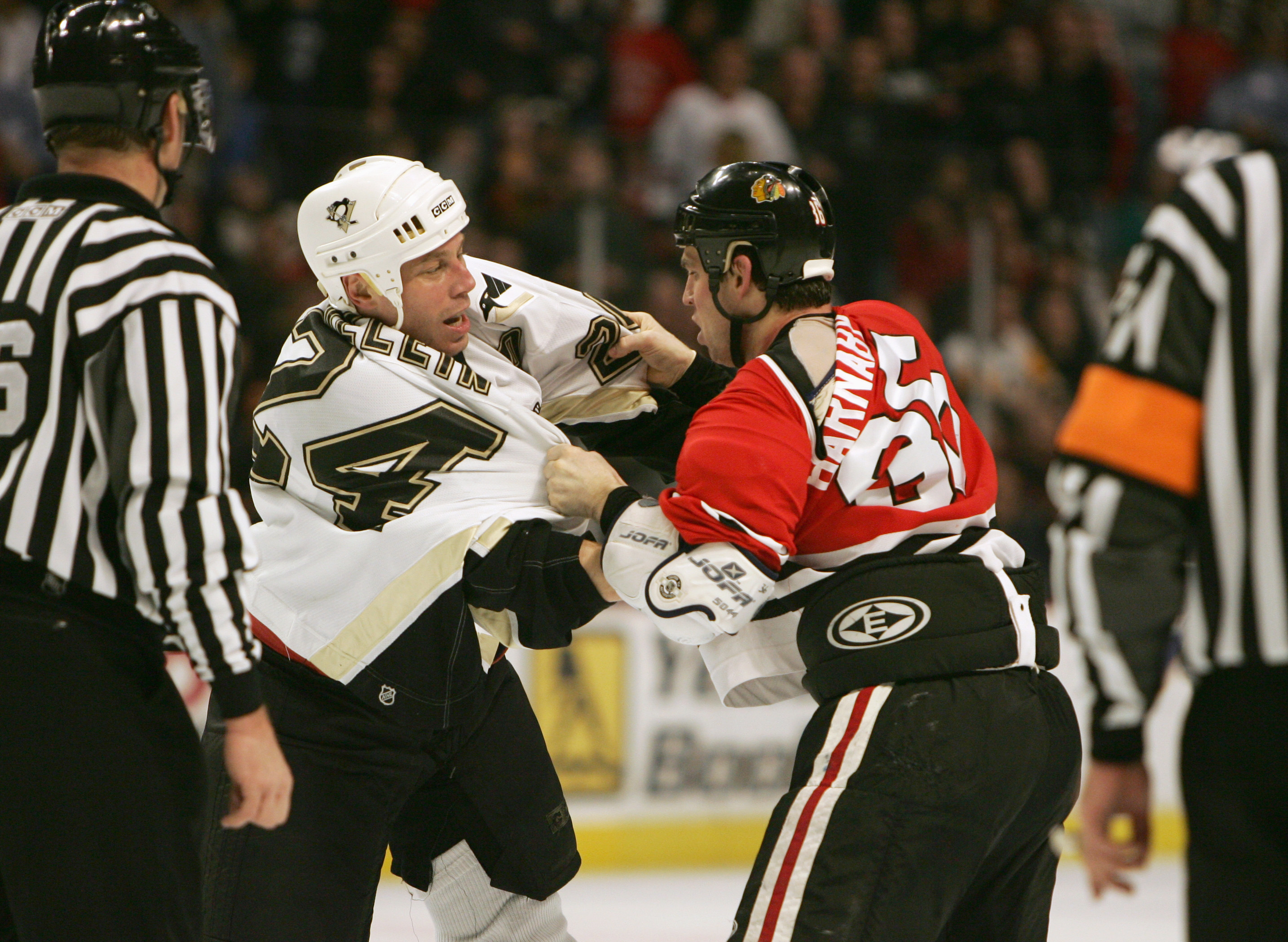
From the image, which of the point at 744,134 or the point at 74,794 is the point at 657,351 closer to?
the point at 74,794

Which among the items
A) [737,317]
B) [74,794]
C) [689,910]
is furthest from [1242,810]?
[689,910]

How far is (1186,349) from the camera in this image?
69.9 inches

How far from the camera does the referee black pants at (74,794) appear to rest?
6.99 feet

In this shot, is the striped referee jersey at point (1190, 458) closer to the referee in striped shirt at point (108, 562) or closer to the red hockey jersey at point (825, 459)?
the red hockey jersey at point (825, 459)

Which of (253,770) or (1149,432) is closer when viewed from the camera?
(1149,432)

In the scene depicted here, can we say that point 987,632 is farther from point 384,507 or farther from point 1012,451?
point 1012,451

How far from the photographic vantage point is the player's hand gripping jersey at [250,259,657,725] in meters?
2.81

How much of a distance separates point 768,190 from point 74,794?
1.51 metres

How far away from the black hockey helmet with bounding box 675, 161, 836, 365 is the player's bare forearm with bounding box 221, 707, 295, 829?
113 cm

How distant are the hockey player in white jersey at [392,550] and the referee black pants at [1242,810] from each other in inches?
47.0

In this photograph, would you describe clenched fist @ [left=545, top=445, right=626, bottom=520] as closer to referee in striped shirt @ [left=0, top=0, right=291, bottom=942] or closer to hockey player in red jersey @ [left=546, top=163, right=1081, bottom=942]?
hockey player in red jersey @ [left=546, top=163, right=1081, bottom=942]

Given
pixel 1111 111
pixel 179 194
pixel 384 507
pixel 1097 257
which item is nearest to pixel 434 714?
pixel 384 507

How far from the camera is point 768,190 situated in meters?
2.78

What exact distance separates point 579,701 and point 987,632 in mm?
3590
